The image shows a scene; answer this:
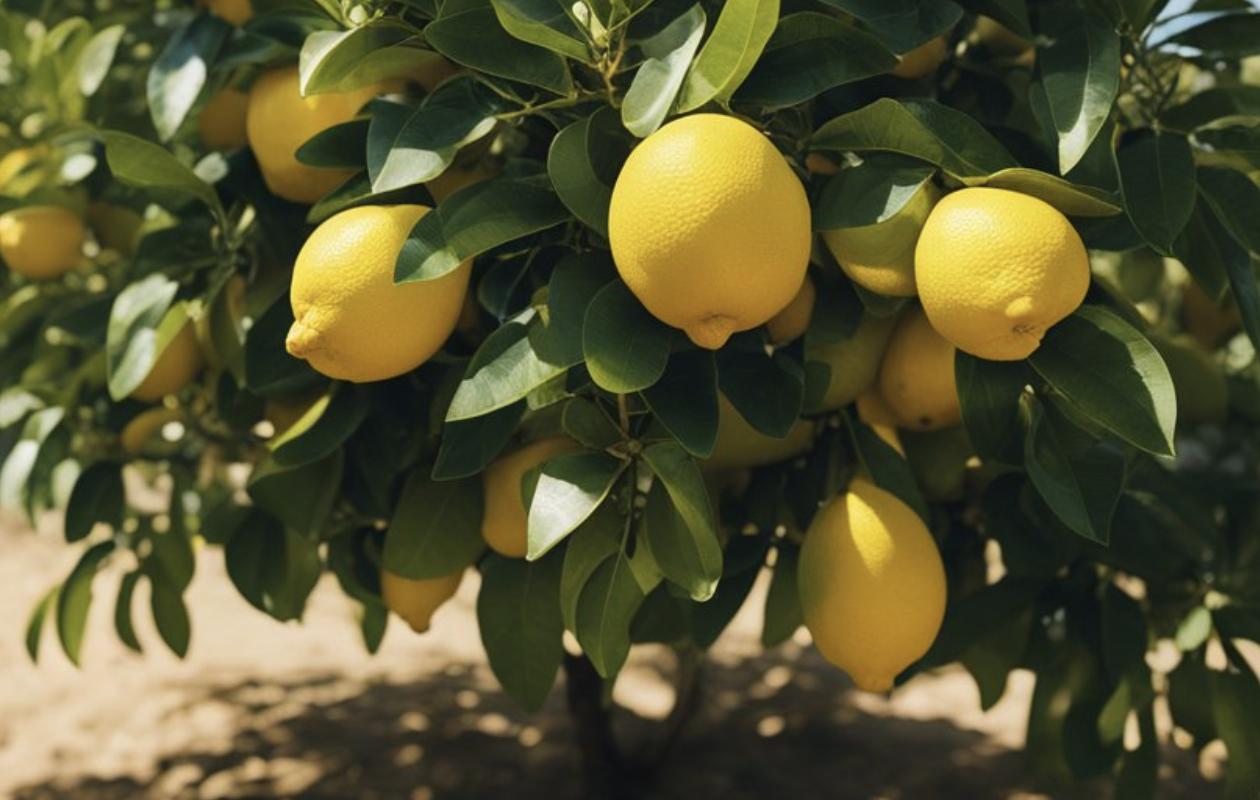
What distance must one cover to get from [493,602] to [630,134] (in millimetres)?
431

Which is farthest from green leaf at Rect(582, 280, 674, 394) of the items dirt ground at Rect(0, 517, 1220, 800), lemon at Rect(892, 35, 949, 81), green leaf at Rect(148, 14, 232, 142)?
dirt ground at Rect(0, 517, 1220, 800)

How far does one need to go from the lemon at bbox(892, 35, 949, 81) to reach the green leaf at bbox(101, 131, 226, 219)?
573mm

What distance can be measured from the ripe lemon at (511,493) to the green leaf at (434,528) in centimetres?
2

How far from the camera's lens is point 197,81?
39.6 inches

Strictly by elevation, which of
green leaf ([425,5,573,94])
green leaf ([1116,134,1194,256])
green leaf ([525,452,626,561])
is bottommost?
green leaf ([525,452,626,561])

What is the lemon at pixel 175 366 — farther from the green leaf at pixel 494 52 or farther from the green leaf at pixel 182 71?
the green leaf at pixel 494 52

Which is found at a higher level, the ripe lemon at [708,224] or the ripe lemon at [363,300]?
the ripe lemon at [708,224]

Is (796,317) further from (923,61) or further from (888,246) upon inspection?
(923,61)

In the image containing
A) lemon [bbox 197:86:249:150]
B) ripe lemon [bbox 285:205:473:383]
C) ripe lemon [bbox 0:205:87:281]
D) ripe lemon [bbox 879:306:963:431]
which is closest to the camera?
ripe lemon [bbox 285:205:473:383]

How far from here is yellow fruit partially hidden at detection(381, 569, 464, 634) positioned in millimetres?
1034

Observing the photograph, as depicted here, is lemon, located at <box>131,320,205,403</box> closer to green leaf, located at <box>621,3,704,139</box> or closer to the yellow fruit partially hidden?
the yellow fruit partially hidden

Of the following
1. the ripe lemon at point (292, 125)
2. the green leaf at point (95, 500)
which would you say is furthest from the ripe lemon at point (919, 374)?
the green leaf at point (95, 500)

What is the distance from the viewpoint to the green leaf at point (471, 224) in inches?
29.3

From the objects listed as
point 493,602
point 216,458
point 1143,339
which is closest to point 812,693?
point 216,458
